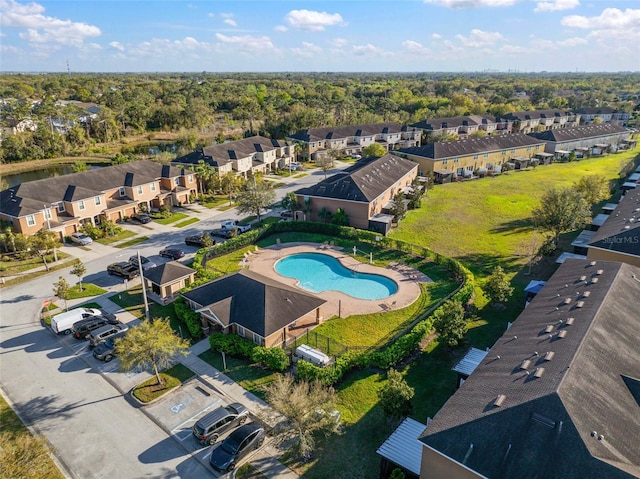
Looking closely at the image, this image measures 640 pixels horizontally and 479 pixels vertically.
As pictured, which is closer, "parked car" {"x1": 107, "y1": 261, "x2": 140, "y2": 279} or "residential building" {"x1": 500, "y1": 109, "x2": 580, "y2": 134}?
"parked car" {"x1": 107, "y1": 261, "x2": 140, "y2": 279}

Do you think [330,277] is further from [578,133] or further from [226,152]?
[578,133]

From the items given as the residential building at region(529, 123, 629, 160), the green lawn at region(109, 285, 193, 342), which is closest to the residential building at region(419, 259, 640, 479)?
the green lawn at region(109, 285, 193, 342)

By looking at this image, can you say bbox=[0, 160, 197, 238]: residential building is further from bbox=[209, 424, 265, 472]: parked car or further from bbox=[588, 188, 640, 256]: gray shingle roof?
bbox=[588, 188, 640, 256]: gray shingle roof

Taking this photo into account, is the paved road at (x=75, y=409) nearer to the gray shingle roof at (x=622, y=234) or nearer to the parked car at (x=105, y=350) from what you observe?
the parked car at (x=105, y=350)

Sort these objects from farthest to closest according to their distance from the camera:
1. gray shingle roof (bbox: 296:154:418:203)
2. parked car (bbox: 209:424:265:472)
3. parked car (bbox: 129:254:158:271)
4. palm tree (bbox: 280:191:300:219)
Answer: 1. palm tree (bbox: 280:191:300:219)
2. gray shingle roof (bbox: 296:154:418:203)
3. parked car (bbox: 129:254:158:271)
4. parked car (bbox: 209:424:265:472)

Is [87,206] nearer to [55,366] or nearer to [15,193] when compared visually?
[15,193]

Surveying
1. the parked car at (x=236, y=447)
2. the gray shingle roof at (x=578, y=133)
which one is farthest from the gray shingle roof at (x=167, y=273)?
the gray shingle roof at (x=578, y=133)

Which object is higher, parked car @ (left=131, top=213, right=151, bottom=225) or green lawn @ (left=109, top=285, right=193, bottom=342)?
parked car @ (left=131, top=213, right=151, bottom=225)
